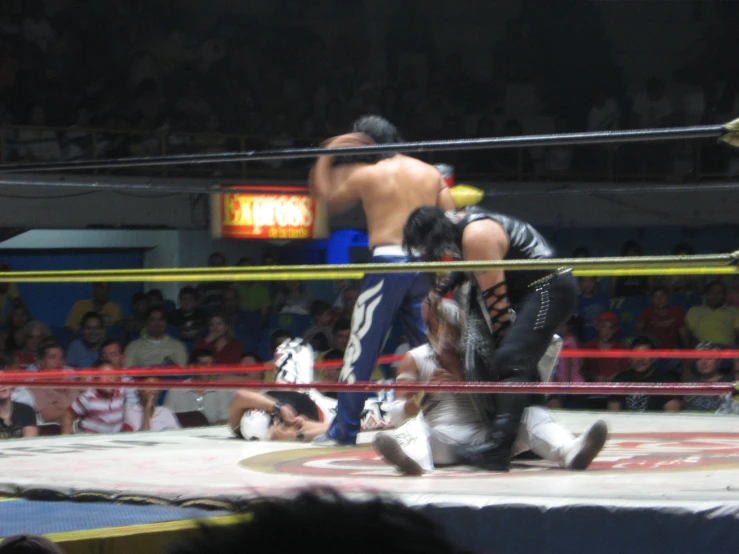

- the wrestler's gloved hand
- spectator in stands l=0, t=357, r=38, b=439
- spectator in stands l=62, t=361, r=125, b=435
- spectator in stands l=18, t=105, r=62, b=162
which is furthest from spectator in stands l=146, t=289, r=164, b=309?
the wrestler's gloved hand

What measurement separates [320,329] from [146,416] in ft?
6.25

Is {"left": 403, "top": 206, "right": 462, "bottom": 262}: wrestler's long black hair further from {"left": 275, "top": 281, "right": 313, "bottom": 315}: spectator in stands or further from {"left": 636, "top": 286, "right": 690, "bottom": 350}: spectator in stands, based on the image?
{"left": 275, "top": 281, "right": 313, "bottom": 315}: spectator in stands

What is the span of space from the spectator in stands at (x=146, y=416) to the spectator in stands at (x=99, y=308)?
6.87ft

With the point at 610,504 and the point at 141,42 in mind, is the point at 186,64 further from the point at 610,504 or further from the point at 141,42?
the point at 610,504

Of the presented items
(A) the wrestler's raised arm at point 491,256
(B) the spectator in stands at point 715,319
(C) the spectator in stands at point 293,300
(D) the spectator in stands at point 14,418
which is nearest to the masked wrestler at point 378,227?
(A) the wrestler's raised arm at point 491,256

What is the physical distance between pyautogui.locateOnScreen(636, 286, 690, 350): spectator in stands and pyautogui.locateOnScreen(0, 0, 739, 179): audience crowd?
2549mm

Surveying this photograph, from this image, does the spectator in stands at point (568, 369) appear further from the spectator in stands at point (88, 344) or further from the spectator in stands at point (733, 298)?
the spectator in stands at point (88, 344)

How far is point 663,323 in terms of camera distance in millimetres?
6570

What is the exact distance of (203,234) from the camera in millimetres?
8812

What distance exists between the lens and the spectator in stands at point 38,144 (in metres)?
7.84

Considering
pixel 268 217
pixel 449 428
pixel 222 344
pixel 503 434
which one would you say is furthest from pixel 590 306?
pixel 503 434

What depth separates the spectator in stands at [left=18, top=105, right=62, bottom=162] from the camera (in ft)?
25.7

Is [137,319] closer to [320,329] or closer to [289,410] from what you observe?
[320,329]

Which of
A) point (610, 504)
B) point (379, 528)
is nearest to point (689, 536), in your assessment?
point (610, 504)
